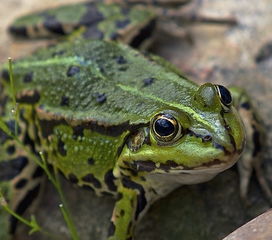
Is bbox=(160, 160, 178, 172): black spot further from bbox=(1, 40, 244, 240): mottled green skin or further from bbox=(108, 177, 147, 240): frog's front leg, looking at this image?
bbox=(108, 177, 147, 240): frog's front leg

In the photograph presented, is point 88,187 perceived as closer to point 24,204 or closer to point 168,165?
point 24,204

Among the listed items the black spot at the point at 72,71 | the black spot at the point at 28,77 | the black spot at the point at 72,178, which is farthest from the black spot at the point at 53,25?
the black spot at the point at 72,178

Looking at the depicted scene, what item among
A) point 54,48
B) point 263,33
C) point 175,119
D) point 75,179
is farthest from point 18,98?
point 263,33

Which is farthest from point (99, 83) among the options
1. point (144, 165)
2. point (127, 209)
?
point (127, 209)

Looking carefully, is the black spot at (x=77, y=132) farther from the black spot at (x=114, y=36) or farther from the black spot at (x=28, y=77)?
the black spot at (x=114, y=36)

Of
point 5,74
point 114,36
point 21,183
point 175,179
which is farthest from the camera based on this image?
point 114,36

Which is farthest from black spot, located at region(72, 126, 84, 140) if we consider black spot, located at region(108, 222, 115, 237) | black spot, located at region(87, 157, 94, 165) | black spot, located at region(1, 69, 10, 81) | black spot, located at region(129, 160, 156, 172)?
black spot, located at region(1, 69, 10, 81)
